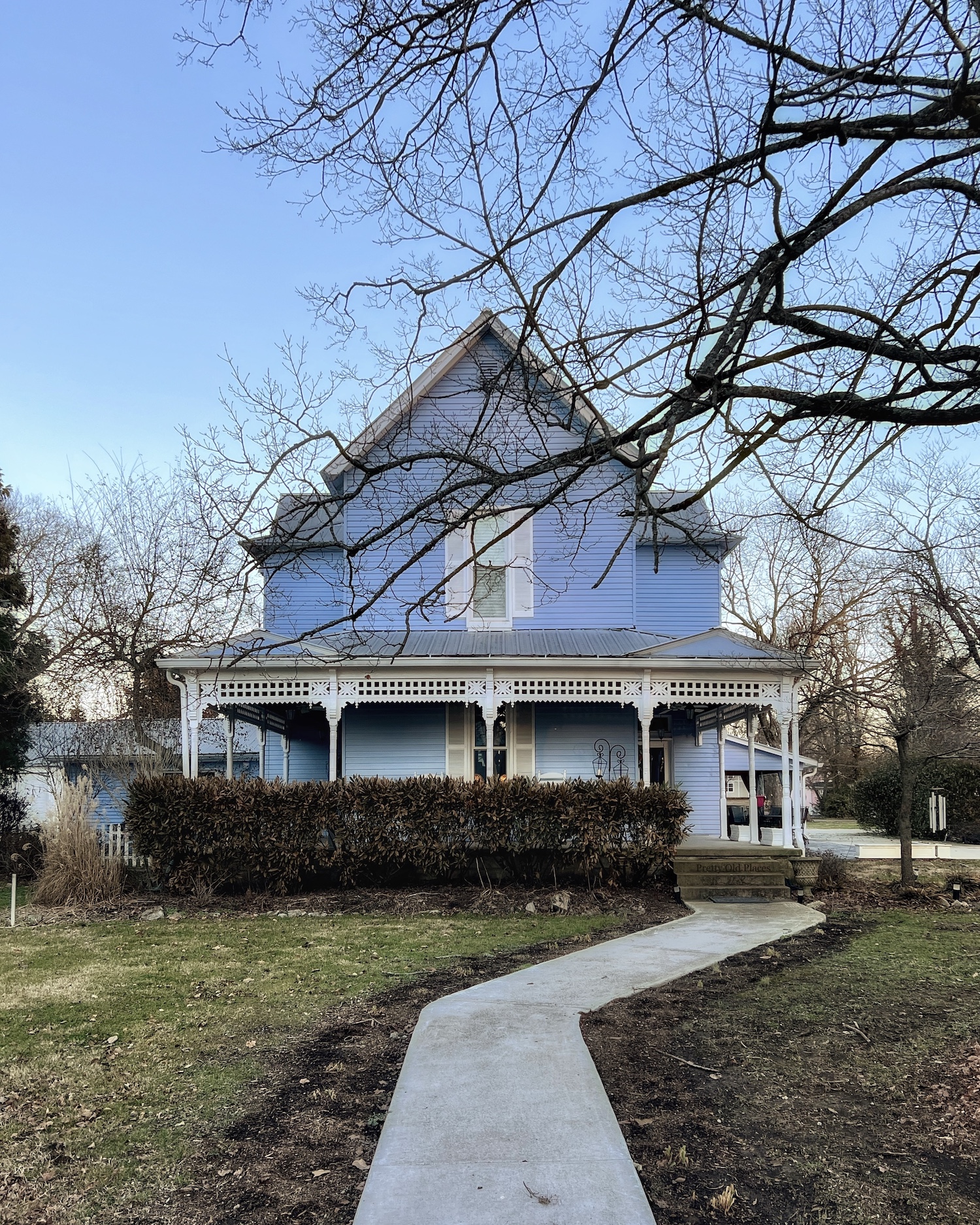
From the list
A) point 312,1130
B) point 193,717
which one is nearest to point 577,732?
point 193,717

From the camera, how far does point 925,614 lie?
58.9 ft

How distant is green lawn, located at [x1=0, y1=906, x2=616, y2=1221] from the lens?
4.50 meters

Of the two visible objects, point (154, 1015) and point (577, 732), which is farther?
point (577, 732)

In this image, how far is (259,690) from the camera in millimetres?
15289

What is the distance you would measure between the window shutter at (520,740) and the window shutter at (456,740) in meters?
0.77

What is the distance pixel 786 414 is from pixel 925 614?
45.7 feet

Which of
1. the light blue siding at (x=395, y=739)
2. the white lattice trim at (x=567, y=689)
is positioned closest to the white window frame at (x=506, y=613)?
the light blue siding at (x=395, y=739)

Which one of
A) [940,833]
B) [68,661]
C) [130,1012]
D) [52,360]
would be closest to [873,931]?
[130,1012]

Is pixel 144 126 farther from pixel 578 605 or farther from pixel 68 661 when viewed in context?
pixel 68 661

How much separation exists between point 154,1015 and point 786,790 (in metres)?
10.7

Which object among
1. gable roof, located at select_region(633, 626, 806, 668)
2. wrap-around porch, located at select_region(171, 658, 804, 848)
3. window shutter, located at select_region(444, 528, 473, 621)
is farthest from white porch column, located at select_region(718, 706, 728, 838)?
window shutter, located at select_region(444, 528, 473, 621)

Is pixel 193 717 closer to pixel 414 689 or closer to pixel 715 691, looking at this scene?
pixel 414 689

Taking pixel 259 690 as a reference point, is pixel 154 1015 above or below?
below

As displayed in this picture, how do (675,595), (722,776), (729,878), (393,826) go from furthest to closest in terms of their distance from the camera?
(675,595) < (722,776) < (729,878) < (393,826)
